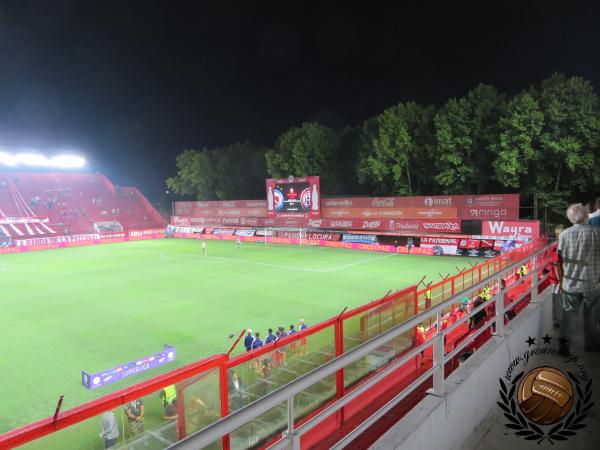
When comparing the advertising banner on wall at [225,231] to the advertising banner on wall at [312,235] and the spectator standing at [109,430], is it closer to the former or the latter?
the advertising banner on wall at [312,235]

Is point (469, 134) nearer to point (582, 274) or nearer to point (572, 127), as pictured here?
point (572, 127)

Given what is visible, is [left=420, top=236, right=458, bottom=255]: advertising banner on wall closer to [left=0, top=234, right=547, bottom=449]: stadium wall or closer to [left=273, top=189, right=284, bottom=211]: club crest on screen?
[left=273, top=189, right=284, bottom=211]: club crest on screen

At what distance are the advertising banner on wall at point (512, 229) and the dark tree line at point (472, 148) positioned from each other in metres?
5.03

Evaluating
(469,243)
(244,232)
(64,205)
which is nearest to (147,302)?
(469,243)

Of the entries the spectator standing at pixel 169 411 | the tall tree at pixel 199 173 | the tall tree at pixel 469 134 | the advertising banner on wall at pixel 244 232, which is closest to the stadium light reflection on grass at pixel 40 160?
the tall tree at pixel 199 173

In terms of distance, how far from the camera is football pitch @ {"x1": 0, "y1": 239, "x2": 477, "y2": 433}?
1217 cm

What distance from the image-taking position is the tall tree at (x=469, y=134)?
115 ft

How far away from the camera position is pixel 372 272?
27.0 m

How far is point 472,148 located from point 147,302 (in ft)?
95.3

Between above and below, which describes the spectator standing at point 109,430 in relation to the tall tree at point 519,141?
below

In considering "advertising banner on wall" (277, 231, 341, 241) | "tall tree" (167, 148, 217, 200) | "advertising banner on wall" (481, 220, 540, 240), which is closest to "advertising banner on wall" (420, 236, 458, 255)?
"advertising banner on wall" (481, 220, 540, 240)

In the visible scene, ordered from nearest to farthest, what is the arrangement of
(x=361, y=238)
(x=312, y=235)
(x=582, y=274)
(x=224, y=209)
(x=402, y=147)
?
(x=582, y=274) → (x=361, y=238) → (x=402, y=147) → (x=312, y=235) → (x=224, y=209)

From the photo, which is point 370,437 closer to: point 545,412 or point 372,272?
point 545,412

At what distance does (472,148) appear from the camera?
119 feet
